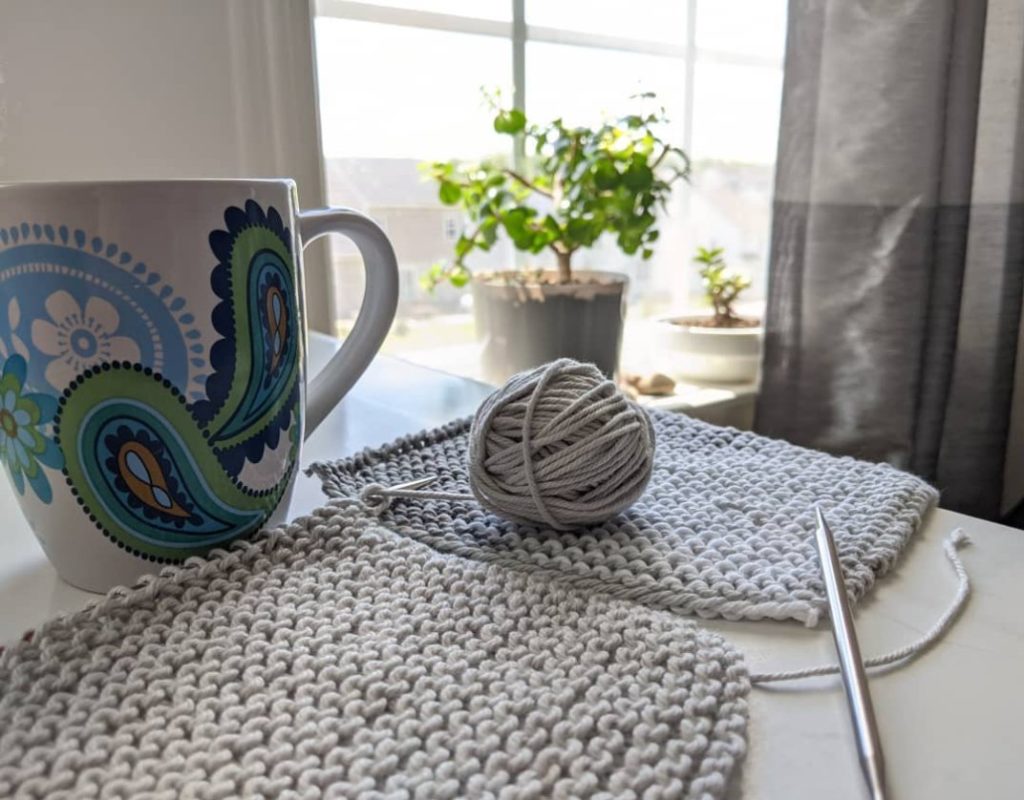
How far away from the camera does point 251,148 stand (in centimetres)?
74

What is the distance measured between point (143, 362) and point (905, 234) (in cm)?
68

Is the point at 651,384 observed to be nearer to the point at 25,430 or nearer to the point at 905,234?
the point at 905,234

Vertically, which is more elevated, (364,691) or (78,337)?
(78,337)

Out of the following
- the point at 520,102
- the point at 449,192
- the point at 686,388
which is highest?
the point at 520,102

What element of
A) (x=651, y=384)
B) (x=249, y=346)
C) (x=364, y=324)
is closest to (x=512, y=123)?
(x=651, y=384)

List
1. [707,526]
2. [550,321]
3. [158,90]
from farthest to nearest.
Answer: [550,321], [158,90], [707,526]

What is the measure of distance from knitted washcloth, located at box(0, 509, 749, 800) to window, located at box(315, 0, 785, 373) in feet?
2.01

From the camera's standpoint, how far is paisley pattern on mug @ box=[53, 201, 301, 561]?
0.30 m

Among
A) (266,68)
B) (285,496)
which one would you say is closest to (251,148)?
(266,68)

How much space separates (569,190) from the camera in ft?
2.77

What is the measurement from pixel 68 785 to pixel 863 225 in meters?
0.75

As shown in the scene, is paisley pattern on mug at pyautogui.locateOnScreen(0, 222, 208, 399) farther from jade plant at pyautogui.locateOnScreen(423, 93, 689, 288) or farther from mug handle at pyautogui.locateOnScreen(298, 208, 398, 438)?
jade plant at pyautogui.locateOnScreen(423, 93, 689, 288)

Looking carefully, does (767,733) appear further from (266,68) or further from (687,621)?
(266,68)

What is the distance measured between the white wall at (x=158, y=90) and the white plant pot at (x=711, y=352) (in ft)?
1.45
